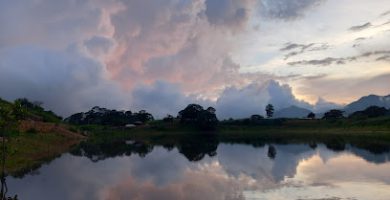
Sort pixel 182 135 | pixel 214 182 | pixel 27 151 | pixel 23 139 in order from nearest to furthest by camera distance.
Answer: pixel 214 182, pixel 27 151, pixel 23 139, pixel 182 135

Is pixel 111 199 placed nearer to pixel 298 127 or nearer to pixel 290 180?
pixel 290 180

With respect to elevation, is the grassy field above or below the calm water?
above

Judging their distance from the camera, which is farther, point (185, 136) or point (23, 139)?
point (185, 136)

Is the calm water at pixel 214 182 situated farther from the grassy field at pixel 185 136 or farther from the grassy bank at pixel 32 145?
the grassy field at pixel 185 136

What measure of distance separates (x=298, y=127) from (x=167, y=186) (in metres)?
155

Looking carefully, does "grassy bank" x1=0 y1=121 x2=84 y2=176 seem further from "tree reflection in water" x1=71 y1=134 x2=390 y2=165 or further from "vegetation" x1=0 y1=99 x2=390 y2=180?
"tree reflection in water" x1=71 y1=134 x2=390 y2=165

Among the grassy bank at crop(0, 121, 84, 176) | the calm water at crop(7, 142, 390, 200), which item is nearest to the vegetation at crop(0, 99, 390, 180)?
the grassy bank at crop(0, 121, 84, 176)

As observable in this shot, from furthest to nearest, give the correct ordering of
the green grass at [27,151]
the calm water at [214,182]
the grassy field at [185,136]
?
the grassy field at [185,136]
the green grass at [27,151]
the calm water at [214,182]

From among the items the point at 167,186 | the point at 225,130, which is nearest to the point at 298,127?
the point at 225,130

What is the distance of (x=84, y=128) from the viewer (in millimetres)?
165750

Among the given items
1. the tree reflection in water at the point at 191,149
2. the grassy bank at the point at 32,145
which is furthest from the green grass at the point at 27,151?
the tree reflection in water at the point at 191,149

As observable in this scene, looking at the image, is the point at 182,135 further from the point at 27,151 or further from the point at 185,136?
the point at 27,151

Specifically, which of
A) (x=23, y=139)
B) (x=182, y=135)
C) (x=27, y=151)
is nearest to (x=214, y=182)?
(x=27, y=151)

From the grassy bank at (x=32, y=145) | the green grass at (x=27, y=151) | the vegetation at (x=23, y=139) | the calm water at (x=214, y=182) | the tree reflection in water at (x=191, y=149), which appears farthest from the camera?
the tree reflection in water at (x=191, y=149)
